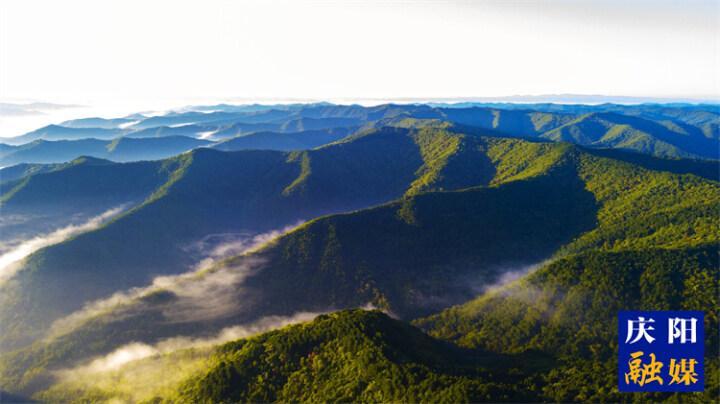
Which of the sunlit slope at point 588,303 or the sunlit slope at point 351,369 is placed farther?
the sunlit slope at point 588,303

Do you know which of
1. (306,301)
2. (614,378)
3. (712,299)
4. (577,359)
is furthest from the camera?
(306,301)

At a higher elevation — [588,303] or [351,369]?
[351,369]

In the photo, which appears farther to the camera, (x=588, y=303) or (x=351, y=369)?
(x=588, y=303)

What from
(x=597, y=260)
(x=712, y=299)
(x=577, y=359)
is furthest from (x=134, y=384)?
(x=712, y=299)

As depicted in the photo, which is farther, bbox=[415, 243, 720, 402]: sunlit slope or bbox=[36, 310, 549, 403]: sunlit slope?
bbox=[415, 243, 720, 402]: sunlit slope

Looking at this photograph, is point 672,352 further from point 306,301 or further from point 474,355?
point 306,301

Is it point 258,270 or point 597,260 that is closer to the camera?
point 597,260

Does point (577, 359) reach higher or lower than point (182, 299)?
higher

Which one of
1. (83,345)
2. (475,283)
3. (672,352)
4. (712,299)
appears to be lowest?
(83,345)
